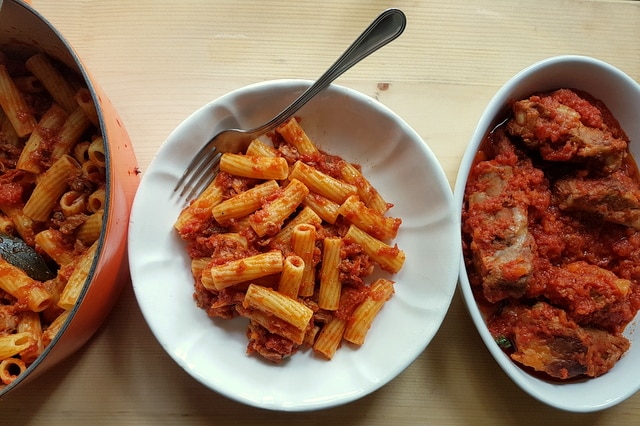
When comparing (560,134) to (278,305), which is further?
(560,134)

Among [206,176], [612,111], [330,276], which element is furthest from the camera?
[612,111]

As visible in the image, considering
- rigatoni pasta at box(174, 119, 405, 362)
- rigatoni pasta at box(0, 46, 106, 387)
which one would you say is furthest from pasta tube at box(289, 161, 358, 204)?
rigatoni pasta at box(0, 46, 106, 387)

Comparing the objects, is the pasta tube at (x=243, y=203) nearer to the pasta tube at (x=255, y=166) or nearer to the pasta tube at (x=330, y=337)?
the pasta tube at (x=255, y=166)

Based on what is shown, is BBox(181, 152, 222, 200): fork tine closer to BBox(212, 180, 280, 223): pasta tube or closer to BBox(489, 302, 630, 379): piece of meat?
BBox(212, 180, 280, 223): pasta tube

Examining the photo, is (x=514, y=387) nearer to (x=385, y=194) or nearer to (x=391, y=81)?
(x=385, y=194)

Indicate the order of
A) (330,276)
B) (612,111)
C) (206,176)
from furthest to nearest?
1. (612,111)
2. (206,176)
3. (330,276)

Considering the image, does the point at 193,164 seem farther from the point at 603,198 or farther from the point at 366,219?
the point at 603,198

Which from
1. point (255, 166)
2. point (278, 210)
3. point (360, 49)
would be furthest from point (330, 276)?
point (360, 49)
